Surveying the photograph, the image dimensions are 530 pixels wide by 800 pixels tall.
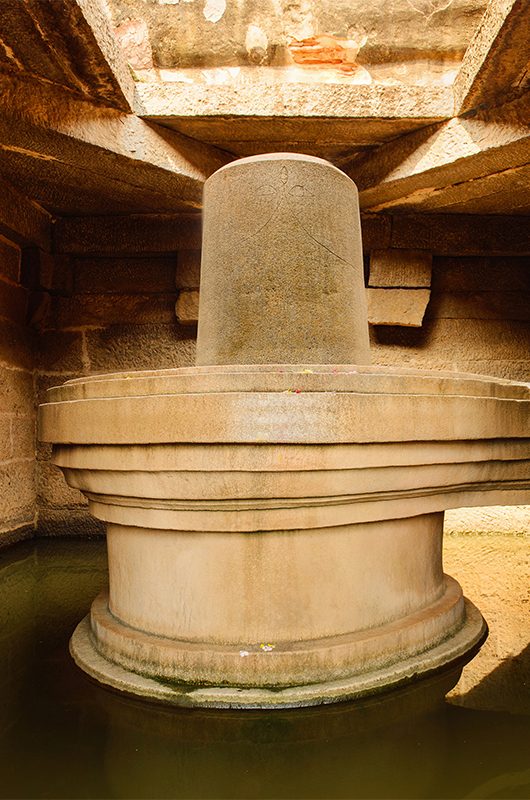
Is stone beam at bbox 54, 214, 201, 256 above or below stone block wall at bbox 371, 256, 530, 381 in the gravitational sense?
above

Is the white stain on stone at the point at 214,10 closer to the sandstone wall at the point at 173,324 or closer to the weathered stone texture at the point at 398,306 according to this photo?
the sandstone wall at the point at 173,324

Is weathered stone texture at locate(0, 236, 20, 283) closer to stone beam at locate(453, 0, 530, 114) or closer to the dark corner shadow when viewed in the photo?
stone beam at locate(453, 0, 530, 114)

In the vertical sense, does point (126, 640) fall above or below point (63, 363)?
below

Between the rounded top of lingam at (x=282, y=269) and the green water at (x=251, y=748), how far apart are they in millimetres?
1089

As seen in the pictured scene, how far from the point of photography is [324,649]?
1.51 m

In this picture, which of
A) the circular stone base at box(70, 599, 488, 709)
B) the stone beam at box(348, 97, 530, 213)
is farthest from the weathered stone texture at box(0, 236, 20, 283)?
the circular stone base at box(70, 599, 488, 709)

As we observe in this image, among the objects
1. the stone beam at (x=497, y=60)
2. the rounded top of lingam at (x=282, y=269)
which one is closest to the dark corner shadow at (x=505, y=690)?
the rounded top of lingam at (x=282, y=269)

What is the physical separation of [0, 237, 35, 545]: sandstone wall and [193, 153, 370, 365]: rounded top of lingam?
2064 millimetres

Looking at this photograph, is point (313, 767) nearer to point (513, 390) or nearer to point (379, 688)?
→ point (379, 688)

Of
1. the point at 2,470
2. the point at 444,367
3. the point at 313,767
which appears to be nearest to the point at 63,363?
the point at 2,470

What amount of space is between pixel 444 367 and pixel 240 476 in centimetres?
290

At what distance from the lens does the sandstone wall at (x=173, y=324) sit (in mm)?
3998

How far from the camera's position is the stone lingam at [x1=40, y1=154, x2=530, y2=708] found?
1.46 m

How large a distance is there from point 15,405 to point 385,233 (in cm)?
278
